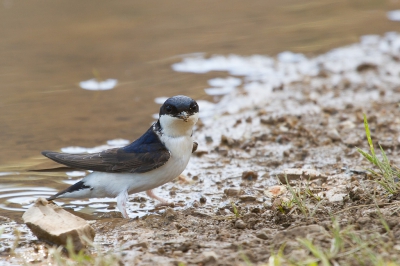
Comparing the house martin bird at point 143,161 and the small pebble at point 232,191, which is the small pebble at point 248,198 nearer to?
the small pebble at point 232,191

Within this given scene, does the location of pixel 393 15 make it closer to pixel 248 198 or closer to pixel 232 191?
pixel 232 191

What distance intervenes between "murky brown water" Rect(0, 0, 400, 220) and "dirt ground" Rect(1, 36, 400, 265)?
0.97 metres

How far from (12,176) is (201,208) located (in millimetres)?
1820

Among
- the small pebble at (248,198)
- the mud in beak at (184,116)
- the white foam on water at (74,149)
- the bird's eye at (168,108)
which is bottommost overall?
the small pebble at (248,198)

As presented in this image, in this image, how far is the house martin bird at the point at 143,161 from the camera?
180 inches

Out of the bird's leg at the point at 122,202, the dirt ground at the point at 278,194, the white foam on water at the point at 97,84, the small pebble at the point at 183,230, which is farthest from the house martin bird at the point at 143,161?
the white foam on water at the point at 97,84

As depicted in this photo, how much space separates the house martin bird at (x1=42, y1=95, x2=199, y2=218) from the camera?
180 inches

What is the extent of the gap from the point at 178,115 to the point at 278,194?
3.17 feet

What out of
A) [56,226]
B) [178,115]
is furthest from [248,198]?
[56,226]

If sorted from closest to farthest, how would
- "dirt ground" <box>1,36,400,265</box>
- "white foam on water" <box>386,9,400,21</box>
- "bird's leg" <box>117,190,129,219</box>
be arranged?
"dirt ground" <box>1,36,400,265</box> < "bird's leg" <box>117,190,129,219</box> < "white foam on water" <box>386,9,400,21</box>

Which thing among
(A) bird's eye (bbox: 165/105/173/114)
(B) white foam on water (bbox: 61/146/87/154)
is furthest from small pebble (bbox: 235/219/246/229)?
(B) white foam on water (bbox: 61/146/87/154)

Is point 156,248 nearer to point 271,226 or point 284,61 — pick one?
point 271,226

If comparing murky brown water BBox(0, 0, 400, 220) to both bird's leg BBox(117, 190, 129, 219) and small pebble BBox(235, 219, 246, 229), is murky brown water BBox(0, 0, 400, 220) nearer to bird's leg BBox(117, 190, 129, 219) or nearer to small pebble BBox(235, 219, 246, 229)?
bird's leg BBox(117, 190, 129, 219)

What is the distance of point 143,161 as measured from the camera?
15.1 feet
